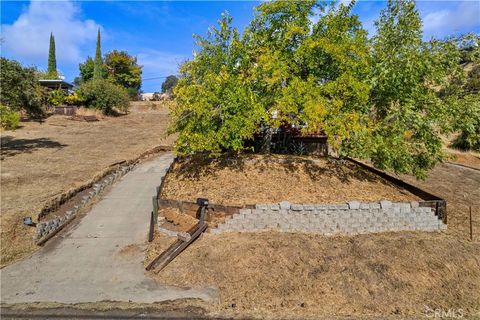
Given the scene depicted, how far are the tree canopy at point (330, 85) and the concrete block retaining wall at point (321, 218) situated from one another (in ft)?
5.58

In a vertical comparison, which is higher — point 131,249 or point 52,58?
point 52,58

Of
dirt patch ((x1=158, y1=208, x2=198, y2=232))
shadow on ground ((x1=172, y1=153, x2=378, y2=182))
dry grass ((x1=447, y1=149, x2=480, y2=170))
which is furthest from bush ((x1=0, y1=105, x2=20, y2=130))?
dry grass ((x1=447, y1=149, x2=480, y2=170))

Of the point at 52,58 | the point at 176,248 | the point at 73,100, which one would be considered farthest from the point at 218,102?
the point at 52,58

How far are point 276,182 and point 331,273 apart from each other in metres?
3.91

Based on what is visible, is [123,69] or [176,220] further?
[123,69]

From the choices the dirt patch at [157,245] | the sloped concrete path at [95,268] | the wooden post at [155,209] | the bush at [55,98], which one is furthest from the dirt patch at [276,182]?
the bush at [55,98]

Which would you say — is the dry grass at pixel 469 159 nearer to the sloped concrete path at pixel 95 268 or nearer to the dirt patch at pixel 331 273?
the dirt patch at pixel 331 273

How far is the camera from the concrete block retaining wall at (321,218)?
9.01m

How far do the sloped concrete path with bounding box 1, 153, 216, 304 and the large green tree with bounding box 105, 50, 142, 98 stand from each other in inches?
1780

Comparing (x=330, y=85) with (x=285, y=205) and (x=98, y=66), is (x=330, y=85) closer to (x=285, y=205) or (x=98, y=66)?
(x=285, y=205)

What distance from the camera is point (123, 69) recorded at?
175 feet

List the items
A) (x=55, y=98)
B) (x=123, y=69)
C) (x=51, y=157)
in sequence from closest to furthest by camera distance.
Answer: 1. (x=51, y=157)
2. (x=55, y=98)
3. (x=123, y=69)

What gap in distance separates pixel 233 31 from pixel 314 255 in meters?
7.81

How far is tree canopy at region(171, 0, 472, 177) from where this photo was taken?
9.87 meters
